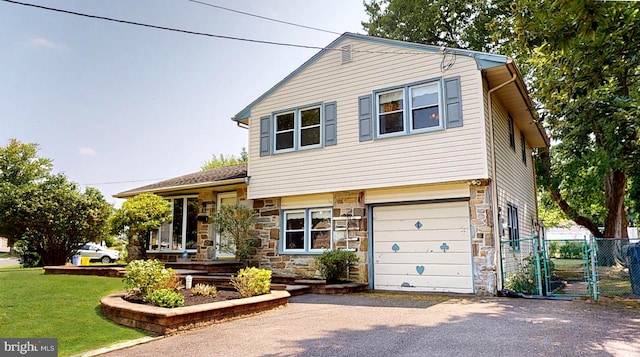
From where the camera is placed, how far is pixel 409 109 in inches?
378

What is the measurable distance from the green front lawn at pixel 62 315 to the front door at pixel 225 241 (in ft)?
11.4

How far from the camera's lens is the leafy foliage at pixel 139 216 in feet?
38.3

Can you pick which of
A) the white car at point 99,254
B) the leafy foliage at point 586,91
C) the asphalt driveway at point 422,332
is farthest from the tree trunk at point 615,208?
the white car at point 99,254

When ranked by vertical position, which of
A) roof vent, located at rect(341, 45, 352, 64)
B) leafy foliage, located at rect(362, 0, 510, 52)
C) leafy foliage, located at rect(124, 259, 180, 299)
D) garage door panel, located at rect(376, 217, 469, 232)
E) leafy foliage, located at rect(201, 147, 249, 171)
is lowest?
leafy foliage, located at rect(124, 259, 180, 299)

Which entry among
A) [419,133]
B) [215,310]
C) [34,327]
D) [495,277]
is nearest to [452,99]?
[419,133]

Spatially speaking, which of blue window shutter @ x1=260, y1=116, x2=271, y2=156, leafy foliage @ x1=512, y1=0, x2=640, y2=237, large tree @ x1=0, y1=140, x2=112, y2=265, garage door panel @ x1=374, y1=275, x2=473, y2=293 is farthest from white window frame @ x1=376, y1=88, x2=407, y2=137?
large tree @ x1=0, y1=140, x2=112, y2=265

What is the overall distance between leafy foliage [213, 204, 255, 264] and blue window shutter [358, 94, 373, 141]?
3884 millimetres

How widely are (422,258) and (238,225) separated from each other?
16.3 feet

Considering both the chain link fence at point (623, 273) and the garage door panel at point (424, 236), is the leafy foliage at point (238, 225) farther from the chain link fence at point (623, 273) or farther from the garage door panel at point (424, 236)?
the chain link fence at point (623, 273)

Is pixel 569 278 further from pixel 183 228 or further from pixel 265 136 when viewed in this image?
pixel 183 228

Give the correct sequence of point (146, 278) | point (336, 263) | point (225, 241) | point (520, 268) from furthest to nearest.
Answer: point (225, 241), point (520, 268), point (336, 263), point (146, 278)

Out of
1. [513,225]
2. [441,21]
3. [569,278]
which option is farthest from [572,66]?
[441,21]

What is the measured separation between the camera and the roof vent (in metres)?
10.7

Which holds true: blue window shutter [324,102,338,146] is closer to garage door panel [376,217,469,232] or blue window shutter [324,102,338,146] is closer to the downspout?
garage door panel [376,217,469,232]
